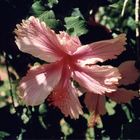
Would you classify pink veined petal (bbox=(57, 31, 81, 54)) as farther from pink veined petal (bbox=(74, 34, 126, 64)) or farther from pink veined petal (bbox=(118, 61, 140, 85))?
pink veined petal (bbox=(118, 61, 140, 85))

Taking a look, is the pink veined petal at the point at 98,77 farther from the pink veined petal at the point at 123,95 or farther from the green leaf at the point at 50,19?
the pink veined petal at the point at 123,95

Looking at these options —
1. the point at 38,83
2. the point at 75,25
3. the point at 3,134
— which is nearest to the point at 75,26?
the point at 75,25

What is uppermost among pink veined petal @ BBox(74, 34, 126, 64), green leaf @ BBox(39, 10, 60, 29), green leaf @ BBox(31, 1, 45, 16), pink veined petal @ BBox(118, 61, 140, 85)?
green leaf @ BBox(31, 1, 45, 16)

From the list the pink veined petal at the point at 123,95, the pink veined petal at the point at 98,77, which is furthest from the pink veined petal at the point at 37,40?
the pink veined petal at the point at 123,95

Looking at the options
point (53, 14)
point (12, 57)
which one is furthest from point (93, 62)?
point (12, 57)

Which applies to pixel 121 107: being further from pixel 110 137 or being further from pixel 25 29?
pixel 25 29

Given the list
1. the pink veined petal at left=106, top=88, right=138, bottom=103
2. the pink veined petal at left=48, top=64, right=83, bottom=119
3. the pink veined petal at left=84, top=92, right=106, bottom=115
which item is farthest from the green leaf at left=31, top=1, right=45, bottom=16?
the pink veined petal at left=106, top=88, right=138, bottom=103
